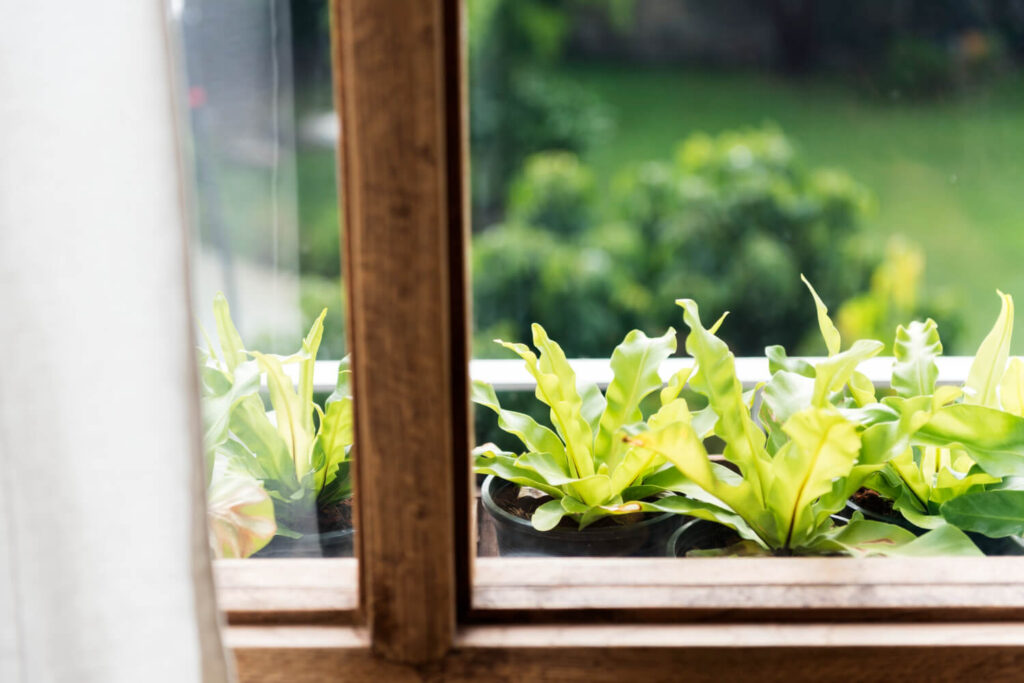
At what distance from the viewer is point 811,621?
26.2 inches

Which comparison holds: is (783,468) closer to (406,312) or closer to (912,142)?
(406,312)

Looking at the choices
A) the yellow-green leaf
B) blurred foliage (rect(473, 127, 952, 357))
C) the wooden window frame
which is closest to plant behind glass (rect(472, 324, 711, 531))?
the wooden window frame

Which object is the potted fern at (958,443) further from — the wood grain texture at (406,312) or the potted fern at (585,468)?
the wood grain texture at (406,312)

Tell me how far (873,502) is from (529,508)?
0.40 m

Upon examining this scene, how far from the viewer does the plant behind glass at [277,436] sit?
0.74 meters

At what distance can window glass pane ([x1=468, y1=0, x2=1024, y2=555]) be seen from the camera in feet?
2.82

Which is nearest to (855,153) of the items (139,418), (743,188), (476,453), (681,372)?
(743,188)

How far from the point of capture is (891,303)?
1.55 m

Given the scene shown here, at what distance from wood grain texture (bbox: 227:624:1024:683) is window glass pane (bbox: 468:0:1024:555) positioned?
143 mm

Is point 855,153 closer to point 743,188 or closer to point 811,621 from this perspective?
point 743,188

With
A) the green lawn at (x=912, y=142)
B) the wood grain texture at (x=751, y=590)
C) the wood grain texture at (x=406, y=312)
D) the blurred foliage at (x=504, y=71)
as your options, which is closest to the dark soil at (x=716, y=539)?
the wood grain texture at (x=751, y=590)

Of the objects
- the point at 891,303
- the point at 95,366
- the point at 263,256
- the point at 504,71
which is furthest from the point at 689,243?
the point at 95,366

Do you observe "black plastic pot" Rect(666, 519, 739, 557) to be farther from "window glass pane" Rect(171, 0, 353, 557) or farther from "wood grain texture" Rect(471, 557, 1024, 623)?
"window glass pane" Rect(171, 0, 353, 557)

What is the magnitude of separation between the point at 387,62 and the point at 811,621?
0.57m
